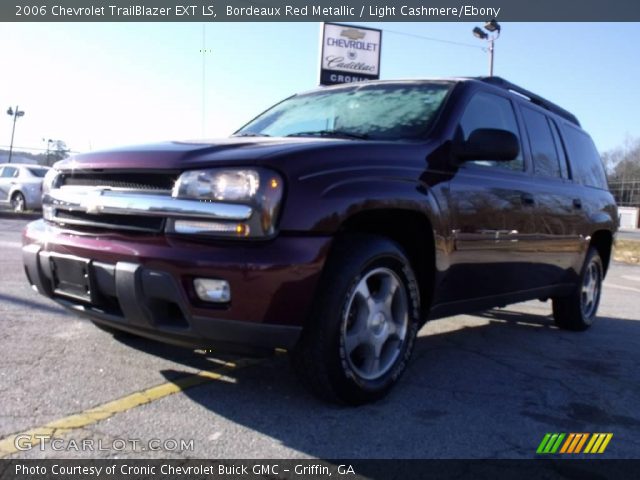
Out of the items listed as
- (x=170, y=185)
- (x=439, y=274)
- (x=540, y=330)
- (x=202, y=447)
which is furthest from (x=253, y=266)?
(x=540, y=330)

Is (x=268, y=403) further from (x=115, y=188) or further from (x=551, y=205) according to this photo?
(x=551, y=205)

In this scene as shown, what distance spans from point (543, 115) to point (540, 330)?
195cm

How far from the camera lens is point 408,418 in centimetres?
295

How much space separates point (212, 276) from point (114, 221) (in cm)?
66

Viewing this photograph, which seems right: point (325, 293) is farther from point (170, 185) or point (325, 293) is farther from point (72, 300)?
point (72, 300)

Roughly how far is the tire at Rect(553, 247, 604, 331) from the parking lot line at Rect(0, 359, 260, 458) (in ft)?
10.9

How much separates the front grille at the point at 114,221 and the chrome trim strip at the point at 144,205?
0.03m

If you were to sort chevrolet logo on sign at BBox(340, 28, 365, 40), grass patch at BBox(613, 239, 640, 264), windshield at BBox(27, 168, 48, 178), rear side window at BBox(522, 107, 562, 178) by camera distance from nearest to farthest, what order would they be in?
rear side window at BBox(522, 107, 562, 178) → grass patch at BBox(613, 239, 640, 264) → windshield at BBox(27, 168, 48, 178) → chevrolet logo on sign at BBox(340, 28, 365, 40)

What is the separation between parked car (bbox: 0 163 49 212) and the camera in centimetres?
1752

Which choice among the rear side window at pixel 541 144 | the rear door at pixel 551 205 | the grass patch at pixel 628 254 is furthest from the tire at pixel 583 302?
the grass patch at pixel 628 254

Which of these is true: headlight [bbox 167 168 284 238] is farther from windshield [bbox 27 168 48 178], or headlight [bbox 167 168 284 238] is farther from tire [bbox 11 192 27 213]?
windshield [bbox 27 168 48 178]

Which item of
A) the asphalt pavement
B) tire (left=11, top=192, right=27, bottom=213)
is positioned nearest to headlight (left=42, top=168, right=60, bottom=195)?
the asphalt pavement

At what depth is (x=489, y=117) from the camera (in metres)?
4.23

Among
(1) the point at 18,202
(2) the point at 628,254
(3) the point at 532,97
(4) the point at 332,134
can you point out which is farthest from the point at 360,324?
(1) the point at 18,202
